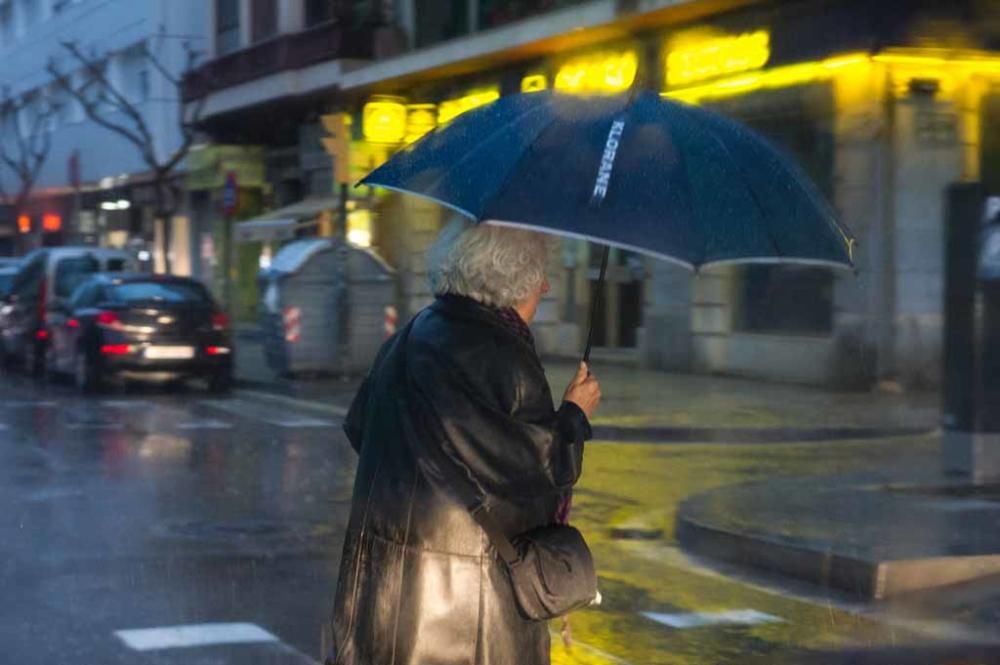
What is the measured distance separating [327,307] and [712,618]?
1439 centimetres

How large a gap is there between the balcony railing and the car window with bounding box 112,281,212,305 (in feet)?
31.8

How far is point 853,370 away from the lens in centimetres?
1936

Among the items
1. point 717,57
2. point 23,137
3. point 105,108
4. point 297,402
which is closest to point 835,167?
point 717,57

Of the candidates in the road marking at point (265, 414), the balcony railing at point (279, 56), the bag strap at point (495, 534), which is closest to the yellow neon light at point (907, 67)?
the road marking at point (265, 414)

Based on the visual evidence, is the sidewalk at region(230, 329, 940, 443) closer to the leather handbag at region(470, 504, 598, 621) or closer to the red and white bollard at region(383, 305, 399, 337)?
the red and white bollard at region(383, 305, 399, 337)

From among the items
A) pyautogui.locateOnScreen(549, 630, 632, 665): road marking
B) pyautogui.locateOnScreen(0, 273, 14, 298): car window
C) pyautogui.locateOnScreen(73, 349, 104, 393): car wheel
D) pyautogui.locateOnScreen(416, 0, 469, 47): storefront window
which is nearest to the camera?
pyautogui.locateOnScreen(549, 630, 632, 665): road marking

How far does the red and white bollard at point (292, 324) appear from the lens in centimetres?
2181

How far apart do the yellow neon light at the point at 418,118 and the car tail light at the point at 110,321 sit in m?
10.0

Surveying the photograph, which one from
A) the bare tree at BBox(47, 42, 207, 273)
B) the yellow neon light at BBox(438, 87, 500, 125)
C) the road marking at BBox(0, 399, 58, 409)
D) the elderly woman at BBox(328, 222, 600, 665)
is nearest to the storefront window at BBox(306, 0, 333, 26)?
the yellow neon light at BBox(438, 87, 500, 125)

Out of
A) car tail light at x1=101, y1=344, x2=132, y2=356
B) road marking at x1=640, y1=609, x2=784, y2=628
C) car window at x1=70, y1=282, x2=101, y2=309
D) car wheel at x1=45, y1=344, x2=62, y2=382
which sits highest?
car window at x1=70, y1=282, x2=101, y2=309

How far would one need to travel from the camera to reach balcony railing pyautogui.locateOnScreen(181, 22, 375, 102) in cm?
2944

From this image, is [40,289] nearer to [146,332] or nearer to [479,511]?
[146,332]

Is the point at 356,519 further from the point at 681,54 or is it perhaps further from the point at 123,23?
the point at 123,23

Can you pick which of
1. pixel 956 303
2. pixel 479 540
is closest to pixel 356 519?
pixel 479 540
